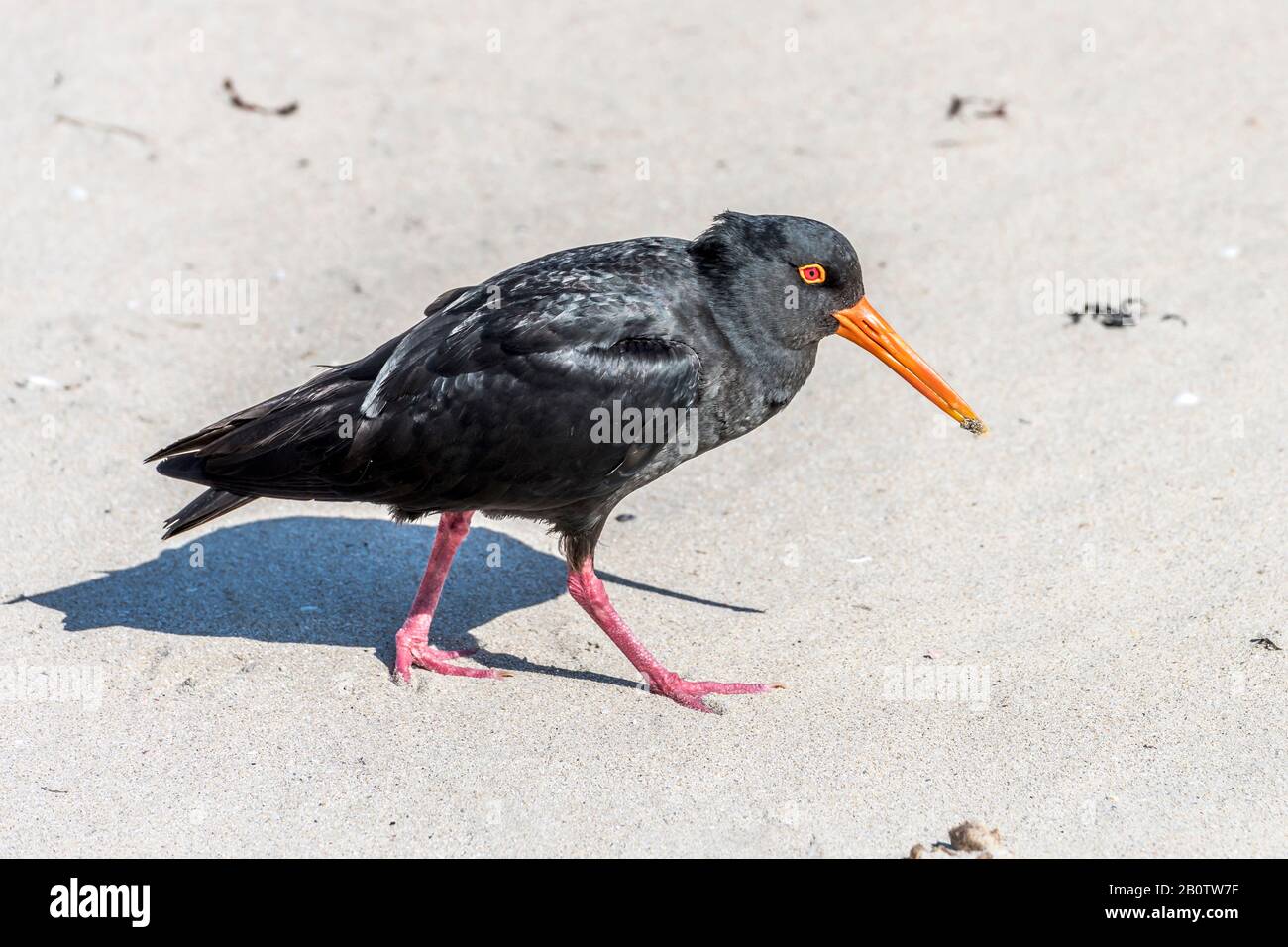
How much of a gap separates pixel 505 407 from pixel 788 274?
1.22 metres

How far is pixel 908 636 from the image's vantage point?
5.92m

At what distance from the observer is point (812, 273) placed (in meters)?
5.54

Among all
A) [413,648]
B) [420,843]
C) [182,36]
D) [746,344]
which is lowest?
[420,843]

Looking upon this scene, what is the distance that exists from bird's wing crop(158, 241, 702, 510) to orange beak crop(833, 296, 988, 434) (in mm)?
682

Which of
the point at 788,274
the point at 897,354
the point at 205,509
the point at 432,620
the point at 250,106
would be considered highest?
the point at 250,106

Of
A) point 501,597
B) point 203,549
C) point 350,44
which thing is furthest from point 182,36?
point 501,597

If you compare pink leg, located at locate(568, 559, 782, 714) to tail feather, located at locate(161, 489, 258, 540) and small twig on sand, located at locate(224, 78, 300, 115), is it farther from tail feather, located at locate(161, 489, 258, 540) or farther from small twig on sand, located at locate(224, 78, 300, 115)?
small twig on sand, located at locate(224, 78, 300, 115)

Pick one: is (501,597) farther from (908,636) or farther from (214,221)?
(214,221)

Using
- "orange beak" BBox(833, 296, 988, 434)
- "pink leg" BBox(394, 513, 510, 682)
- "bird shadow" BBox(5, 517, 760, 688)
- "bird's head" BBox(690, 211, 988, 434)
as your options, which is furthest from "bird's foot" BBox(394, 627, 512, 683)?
"orange beak" BBox(833, 296, 988, 434)

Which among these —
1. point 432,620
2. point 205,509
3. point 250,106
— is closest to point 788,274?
point 432,620

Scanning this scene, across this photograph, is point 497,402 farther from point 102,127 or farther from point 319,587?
point 102,127

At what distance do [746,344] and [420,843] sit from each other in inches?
88.0

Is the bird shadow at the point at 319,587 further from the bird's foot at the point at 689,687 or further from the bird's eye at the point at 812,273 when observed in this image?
the bird's eye at the point at 812,273

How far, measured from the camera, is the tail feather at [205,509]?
5777mm
